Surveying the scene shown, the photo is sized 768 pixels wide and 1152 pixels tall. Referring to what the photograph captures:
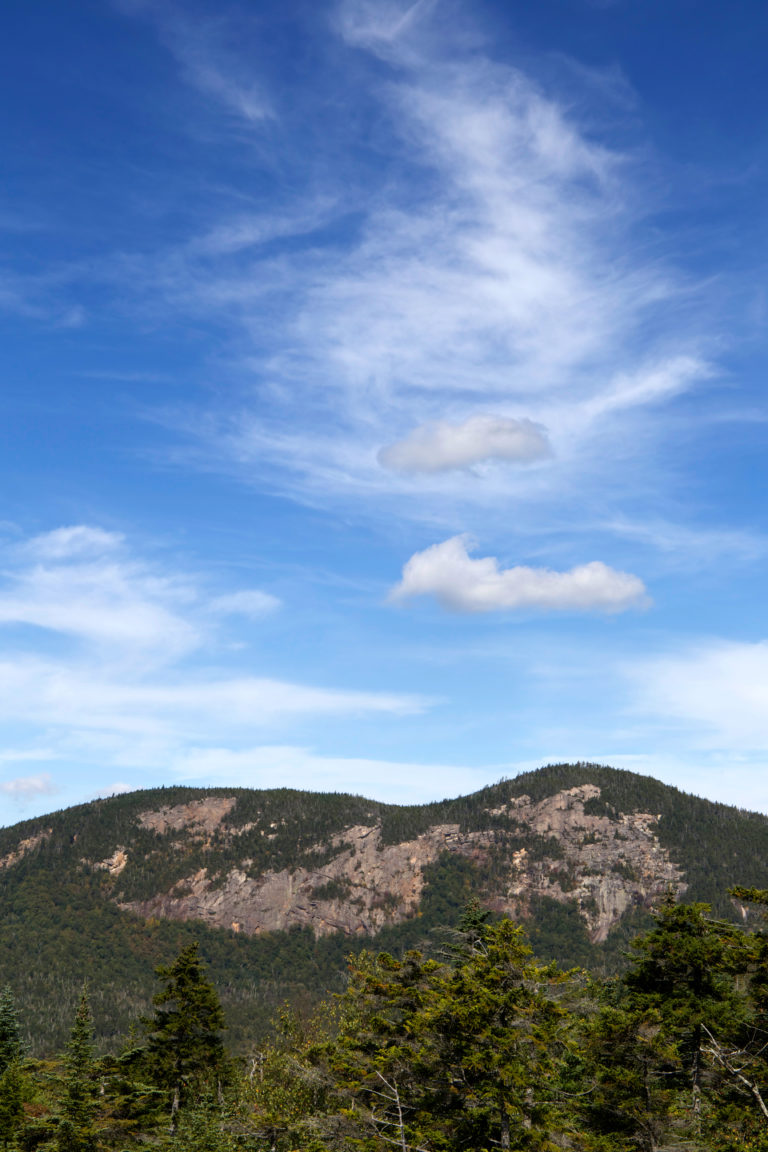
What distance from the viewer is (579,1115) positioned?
33.1 m

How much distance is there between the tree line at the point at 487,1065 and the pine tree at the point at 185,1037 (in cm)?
10

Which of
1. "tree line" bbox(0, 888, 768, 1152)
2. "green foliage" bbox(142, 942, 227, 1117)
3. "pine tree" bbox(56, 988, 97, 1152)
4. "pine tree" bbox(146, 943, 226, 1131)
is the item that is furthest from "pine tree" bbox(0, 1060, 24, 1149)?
"pine tree" bbox(146, 943, 226, 1131)

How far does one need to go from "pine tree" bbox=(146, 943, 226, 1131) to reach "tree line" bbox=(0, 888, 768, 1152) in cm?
10

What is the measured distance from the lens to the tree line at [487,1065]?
27562 millimetres

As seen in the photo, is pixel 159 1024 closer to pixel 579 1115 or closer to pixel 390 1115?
pixel 390 1115

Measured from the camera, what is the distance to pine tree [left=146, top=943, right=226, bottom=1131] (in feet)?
147

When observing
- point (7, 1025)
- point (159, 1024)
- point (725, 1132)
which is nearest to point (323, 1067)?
point (159, 1024)

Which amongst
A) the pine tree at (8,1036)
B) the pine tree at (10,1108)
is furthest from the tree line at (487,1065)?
the pine tree at (8,1036)

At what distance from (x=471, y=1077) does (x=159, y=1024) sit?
77.1 ft

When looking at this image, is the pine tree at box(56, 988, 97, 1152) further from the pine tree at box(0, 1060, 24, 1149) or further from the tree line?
the pine tree at box(0, 1060, 24, 1149)

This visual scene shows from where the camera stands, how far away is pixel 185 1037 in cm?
4556

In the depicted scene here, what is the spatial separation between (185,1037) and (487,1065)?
25.0 meters

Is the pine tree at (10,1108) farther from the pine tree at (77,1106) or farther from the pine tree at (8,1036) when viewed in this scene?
the pine tree at (8,1036)

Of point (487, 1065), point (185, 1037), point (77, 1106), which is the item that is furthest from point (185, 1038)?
point (487, 1065)
